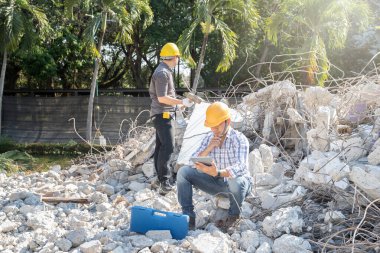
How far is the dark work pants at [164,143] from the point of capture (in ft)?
19.7

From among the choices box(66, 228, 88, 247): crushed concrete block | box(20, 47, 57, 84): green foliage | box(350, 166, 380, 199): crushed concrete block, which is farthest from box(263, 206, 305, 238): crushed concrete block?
box(20, 47, 57, 84): green foliage

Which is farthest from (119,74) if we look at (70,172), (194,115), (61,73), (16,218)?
(16,218)

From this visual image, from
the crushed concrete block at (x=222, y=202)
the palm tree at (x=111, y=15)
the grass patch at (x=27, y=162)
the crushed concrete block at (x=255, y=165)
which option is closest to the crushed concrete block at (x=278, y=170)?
the crushed concrete block at (x=255, y=165)

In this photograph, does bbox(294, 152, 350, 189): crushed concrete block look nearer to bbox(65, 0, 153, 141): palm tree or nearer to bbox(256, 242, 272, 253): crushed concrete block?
bbox(256, 242, 272, 253): crushed concrete block

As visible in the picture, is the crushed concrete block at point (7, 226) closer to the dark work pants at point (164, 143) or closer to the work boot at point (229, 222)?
the dark work pants at point (164, 143)

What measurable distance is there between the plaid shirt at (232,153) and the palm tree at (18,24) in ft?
40.9

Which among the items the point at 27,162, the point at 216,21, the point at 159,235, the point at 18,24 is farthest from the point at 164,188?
the point at 18,24

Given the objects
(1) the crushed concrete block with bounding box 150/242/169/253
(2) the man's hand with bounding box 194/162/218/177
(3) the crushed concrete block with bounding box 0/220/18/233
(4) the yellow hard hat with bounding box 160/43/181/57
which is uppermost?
(4) the yellow hard hat with bounding box 160/43/181/57

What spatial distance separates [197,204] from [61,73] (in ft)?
59.1

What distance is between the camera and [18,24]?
15.2 metres

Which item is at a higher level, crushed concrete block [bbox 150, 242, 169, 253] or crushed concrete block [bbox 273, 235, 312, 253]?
crushed concrete block [bbox 273, 235, 312, 253]

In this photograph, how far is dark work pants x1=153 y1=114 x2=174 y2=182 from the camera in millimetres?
5996

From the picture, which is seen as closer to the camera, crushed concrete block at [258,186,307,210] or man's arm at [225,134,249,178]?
man's arm at [225,134,249,178]

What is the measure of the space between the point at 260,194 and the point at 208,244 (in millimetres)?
1543
